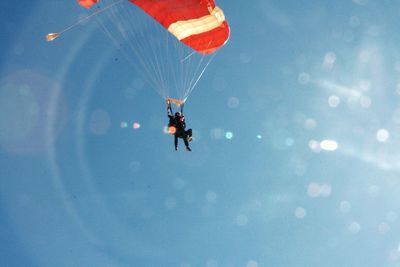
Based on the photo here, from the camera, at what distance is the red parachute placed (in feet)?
59.1

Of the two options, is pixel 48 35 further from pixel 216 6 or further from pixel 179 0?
pixel 216 6

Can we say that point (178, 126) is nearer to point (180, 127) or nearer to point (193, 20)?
point (180, 127)

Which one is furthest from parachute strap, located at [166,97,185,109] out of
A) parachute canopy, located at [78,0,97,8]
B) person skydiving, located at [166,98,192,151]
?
parachute canopy, located at [78,0,97,8]

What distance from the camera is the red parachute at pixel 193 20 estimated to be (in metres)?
18.0

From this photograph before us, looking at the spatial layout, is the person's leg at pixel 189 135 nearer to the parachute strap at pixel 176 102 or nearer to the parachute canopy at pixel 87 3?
the parachute strap at pixel 176 102

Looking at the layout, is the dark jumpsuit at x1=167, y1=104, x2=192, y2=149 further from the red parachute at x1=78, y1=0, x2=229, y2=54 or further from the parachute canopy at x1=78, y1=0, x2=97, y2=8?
the parachute canopy at x1=78, y1=0, x2=97, y2=8

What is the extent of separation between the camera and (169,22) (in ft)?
60.8

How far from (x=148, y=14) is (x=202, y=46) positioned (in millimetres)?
2924

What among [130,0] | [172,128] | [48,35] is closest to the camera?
[48,35]

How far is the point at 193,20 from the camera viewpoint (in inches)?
734

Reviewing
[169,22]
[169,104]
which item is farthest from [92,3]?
[169,104]

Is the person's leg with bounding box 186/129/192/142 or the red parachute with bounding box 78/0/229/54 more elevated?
the red parachute with bounding box 78/0/229/54

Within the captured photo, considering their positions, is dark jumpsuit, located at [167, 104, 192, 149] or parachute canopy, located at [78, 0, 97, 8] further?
dark jumpsuit, located at [167, 104, 192, 149]

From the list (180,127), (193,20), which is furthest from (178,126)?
(193,20)
